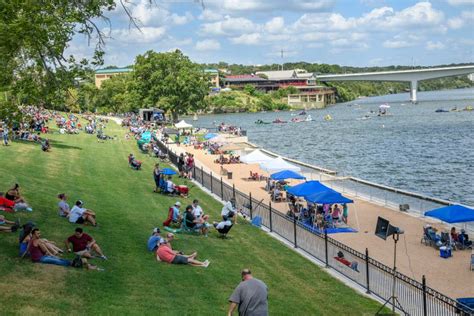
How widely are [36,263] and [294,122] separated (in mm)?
133858

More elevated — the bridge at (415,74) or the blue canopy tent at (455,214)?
the bridge at (415,74)

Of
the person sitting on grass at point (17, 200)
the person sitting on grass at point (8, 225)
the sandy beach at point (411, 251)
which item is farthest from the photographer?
the person sitting on grass at point (17, 200)

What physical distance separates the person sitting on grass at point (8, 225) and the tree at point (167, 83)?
317 feet

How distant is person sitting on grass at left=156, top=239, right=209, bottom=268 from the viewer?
15.2 metres

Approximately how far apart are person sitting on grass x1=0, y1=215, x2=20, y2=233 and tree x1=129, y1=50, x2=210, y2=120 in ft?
317

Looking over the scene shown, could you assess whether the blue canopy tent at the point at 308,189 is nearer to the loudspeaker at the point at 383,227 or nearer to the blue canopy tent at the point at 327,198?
the blue canopy tent at the point at 327,198

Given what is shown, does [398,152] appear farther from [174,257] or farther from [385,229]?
[174,257]

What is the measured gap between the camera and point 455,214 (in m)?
21.8

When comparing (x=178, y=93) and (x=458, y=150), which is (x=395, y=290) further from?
(x=178, y=93)

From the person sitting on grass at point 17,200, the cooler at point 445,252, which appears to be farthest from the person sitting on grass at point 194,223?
the cooler at point 445,252

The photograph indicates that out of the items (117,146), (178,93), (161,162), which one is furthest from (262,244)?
(178,93)

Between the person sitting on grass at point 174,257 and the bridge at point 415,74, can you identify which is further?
the bridge at point 415,74

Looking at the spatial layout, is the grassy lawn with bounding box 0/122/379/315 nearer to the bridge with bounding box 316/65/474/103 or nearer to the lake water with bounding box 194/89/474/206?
the lake water with bounding box 194/89/474/206

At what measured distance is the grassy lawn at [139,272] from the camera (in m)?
11.4
